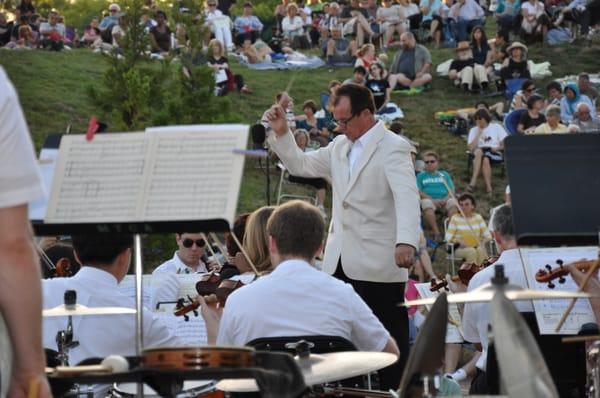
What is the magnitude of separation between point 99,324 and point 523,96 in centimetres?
1759

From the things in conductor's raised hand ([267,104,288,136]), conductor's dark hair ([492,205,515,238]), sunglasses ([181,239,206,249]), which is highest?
conductor's raised hand ([267,104,288,136])

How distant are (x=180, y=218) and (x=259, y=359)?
534 mm

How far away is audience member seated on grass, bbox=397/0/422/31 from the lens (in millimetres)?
30500

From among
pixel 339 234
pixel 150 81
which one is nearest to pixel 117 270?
pixel 339 234

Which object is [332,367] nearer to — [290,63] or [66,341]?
[66,341]

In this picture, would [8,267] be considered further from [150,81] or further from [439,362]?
[150,81]

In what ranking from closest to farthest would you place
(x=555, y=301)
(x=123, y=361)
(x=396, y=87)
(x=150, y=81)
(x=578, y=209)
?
(x=123, y=361) → (x=578, y=209) → (x=555, y=301) → (x=150, y=81) → (x=396, y=87)

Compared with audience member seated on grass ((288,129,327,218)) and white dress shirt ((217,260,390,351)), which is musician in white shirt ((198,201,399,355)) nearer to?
white dress shirt ((217,260,390,351))

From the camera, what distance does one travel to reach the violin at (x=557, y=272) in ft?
20.2

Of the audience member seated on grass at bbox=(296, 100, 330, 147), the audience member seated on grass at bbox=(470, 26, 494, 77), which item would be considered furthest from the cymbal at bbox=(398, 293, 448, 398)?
the audience member seated on grass at bbox=(470, 26, 494, 77)

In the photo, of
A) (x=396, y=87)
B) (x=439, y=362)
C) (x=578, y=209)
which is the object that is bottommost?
(x=396, y=87)

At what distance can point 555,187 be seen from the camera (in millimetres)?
4930

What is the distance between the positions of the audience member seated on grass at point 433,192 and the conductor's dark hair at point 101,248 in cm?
1227

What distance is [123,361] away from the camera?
405 cm
